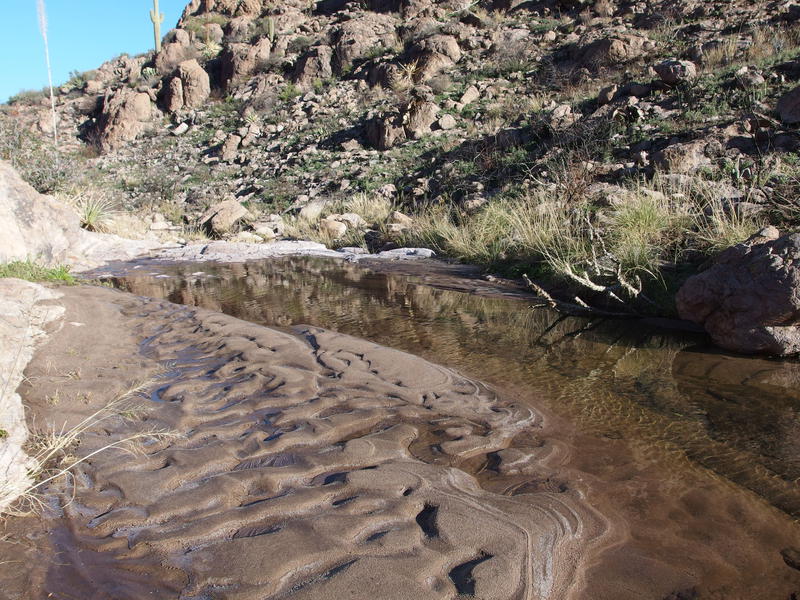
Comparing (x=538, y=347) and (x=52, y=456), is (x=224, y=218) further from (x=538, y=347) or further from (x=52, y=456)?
(x=52, y=456)

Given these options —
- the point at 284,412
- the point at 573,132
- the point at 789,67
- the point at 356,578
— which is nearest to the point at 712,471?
the point at 356,578

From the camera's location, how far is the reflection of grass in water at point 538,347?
2900 mm

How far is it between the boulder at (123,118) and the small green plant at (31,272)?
64.7ft

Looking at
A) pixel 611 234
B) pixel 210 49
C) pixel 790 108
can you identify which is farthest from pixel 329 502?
pixel 210 49

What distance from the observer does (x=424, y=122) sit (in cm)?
1708

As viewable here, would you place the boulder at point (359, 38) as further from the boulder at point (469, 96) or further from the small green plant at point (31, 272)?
the small green plant at point (31, 272)

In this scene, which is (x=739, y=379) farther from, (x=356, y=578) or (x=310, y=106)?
(x=310, y=106)

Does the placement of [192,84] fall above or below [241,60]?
below

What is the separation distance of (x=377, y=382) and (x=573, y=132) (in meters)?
10.2

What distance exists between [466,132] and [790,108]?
8.76 meters

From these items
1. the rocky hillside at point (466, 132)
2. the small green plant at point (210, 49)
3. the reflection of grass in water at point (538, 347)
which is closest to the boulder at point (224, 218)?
the rocky hillside at point (466, 132)

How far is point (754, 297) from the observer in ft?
14.1

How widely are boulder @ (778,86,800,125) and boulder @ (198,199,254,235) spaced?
11.2 metres

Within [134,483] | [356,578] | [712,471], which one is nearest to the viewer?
[356,578]
